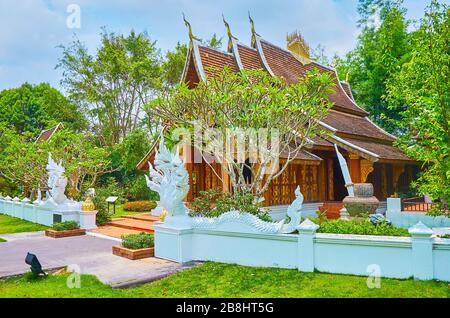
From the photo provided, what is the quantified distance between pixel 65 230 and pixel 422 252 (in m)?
10.6

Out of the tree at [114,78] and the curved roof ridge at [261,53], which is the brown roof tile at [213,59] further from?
the tree at [114,78]

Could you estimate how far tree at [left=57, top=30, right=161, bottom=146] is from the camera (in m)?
29.4

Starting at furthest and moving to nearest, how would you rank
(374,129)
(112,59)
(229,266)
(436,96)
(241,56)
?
(112,59)
(374,129)
(241,56)
(229,266)
(436,96)

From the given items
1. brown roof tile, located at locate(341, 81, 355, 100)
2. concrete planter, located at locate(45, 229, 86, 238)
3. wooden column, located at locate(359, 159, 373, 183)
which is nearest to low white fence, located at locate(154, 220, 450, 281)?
concrete planter, located at locate(45, 229, 86, 238)

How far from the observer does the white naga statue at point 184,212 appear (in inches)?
269

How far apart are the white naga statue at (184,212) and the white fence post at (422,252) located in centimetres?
193

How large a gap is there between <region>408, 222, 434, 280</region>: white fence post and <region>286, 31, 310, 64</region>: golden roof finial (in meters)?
15.1

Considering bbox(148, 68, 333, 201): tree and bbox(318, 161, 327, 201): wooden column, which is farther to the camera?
bbox(318, 161, 327, 201): wooden column

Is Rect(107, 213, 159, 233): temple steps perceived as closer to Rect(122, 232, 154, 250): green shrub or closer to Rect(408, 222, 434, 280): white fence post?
Rect(122, 232, 154, 250): green shrub

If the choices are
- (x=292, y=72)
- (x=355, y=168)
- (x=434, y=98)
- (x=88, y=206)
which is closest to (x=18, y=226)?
(x=88, y=206)

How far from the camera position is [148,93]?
30562mm

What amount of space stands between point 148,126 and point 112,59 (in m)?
6.06
